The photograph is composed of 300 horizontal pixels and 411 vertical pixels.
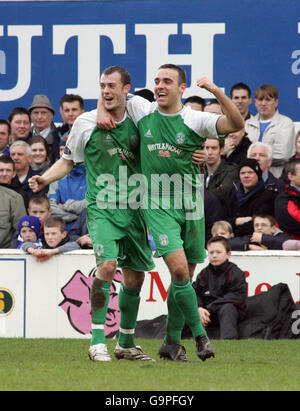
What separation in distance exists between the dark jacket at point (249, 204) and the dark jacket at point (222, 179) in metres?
0.08

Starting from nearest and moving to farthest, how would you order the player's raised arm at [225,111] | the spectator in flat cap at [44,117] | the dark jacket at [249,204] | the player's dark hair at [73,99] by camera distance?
the player's raised arm at [225,111]
the dark jacket at [249,204]
the player's dark hair at [73,99]
the spectator in flat cap at [44,117]

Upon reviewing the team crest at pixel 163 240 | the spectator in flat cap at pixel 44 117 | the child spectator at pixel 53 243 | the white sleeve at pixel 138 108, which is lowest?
the child spectator at pixel 53 243

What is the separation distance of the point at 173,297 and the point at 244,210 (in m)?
3.77

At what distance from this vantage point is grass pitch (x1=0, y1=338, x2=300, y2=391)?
6578mm

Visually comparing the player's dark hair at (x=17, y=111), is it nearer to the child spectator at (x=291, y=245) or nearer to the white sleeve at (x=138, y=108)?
the child spectator at (x=291, y=245)

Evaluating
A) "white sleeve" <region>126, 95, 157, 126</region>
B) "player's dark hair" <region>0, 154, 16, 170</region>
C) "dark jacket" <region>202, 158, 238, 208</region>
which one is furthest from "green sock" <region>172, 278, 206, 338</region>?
"player's dark hair" <region>0, 154, 16, 170</region>

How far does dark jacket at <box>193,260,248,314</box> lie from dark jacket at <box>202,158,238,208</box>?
1.32m

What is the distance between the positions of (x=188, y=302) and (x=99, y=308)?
2.48 feet

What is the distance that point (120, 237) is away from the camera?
829 centimetres

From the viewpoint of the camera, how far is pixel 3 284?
11516mm

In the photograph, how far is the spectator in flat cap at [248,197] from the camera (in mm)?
11852

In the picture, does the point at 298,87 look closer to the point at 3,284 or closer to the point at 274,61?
the point at 274,61

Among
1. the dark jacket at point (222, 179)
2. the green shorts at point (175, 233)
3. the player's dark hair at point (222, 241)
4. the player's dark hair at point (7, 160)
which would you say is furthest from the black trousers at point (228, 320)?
the player's dark hair at point (7, 160)

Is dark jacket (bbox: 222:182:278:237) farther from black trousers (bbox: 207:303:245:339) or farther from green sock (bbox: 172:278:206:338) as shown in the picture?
green sock (bbox: 172:278:206:338)
